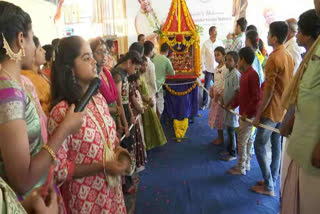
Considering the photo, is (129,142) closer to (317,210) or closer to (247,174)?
(247,174)

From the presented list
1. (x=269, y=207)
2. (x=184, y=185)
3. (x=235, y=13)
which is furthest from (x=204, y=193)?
(x=235, y=13)

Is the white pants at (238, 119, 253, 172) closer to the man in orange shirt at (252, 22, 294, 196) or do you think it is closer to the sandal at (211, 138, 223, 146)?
the man in orange shirt at (252, 22, 294, 196)

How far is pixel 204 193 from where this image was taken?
2.87 meters

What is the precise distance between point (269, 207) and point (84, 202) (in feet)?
6.58

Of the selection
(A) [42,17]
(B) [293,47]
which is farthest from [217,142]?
(A) [42,17]

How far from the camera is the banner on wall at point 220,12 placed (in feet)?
24.7

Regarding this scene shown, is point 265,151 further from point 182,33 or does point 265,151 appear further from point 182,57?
point 182,33

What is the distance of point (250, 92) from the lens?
9.55ft


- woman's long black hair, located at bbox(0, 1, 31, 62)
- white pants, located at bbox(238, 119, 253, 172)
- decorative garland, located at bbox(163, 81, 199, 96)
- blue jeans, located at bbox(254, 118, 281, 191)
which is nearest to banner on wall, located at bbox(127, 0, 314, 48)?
decorative garland, located at bbox(163, 81, 199, 96)

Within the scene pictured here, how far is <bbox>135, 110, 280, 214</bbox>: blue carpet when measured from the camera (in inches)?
102

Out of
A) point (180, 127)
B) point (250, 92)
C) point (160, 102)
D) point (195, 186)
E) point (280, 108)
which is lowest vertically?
point (195, 186)

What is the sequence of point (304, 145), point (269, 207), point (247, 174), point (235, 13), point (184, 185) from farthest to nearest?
point (235, 13) → point (247, 174) → point (184, 185) → point (269, 207) → point (304, 145)

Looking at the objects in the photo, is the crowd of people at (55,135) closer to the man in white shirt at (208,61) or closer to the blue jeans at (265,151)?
the blue jeans at (265,151)

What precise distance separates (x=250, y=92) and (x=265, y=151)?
659 mm
